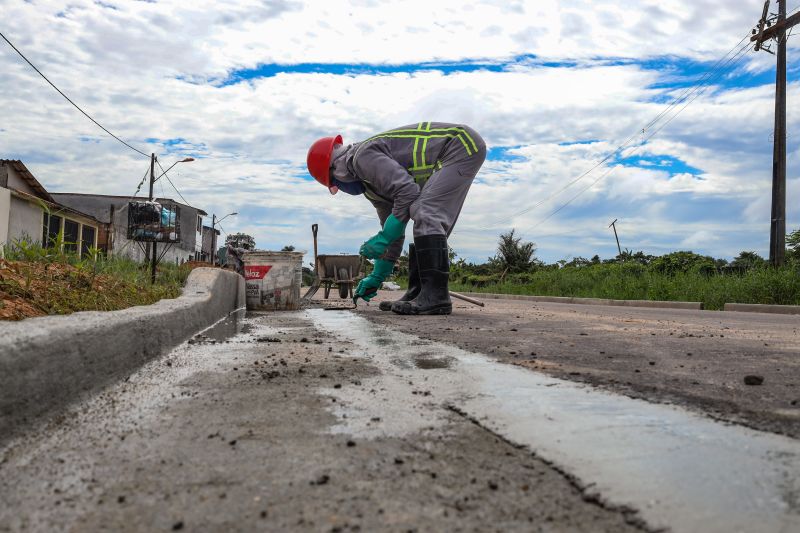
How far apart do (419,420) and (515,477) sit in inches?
20.5

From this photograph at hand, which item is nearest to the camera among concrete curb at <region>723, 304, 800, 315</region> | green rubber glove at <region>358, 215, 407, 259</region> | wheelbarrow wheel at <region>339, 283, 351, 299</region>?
green rubber glove at <region>358, 215, 407, 259</region>

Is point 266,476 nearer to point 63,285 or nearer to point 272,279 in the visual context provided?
point 63,285

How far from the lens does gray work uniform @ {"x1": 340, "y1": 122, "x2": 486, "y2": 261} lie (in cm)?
638

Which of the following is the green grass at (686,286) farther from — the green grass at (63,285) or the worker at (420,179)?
the green grass at (63,285)

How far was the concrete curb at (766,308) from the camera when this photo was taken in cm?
1114

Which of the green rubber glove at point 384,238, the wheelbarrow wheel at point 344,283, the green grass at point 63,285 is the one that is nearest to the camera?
the green grass at point 63,285

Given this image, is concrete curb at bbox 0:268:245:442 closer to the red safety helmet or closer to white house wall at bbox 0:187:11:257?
the red safety helmet

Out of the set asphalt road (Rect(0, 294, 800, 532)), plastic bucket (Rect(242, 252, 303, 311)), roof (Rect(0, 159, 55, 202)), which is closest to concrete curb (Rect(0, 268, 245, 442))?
asphalt road (Rect(0, 294, 800, 532))

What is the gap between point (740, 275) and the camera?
582 inches

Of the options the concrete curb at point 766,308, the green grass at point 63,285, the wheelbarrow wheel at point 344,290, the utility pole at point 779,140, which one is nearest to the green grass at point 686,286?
the concrete curb at point 766,308

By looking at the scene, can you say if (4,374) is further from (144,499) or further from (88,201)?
(88,201)

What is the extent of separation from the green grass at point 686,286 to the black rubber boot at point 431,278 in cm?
785

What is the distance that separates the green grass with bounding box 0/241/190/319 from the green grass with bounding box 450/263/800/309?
1059cm

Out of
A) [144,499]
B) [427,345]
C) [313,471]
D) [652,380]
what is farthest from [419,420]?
[427,345]
